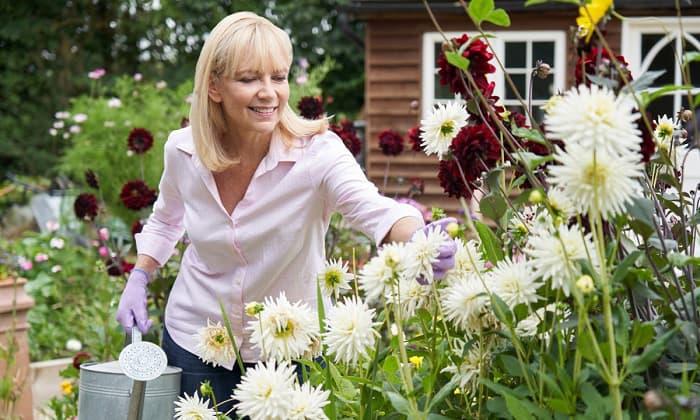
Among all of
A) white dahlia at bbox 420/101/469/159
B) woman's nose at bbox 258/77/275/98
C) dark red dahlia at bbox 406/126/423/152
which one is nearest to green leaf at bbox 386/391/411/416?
white dahlia at bbox 420/101/469/159

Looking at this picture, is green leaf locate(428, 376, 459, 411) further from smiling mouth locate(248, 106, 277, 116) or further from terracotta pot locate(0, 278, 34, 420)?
terracotta pot locate(0, 278, 34, 420)

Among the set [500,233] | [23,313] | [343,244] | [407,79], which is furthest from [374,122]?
[500,233]

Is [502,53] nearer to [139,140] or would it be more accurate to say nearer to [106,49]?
[139,140]

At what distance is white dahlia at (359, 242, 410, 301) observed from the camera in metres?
1.24

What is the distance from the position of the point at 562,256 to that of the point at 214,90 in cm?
117

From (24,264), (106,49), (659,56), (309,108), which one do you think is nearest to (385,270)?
(309,108)

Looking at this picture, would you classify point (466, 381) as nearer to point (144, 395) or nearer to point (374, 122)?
point (144, 395)

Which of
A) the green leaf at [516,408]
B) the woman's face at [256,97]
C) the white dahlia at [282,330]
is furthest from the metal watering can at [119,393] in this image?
the green leaf at [516,408]

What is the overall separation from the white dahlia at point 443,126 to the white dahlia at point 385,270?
0.86 ft

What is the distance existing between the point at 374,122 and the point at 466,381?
7175mm

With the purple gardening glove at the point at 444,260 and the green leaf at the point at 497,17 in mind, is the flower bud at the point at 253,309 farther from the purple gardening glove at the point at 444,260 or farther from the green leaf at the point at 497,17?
the green leaf at the point at 497,17

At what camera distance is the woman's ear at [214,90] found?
2.12 metres

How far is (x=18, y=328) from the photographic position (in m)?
3.32

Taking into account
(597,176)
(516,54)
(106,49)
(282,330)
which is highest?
(106,49)
